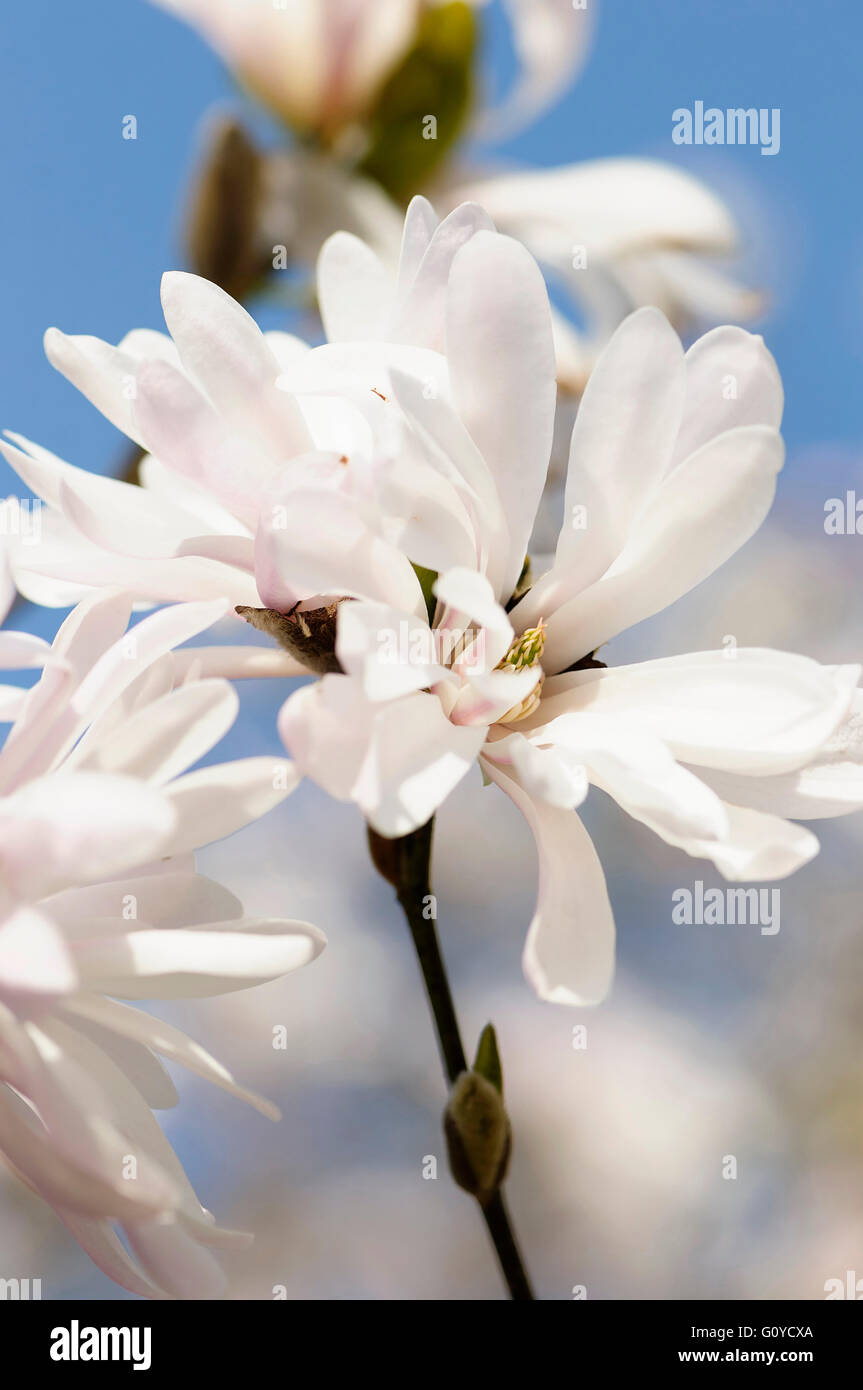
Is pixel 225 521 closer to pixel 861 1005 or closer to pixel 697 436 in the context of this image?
pixel 697 436

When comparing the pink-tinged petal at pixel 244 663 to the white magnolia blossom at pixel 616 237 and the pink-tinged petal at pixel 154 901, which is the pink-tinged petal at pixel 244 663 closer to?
the pink-tinged petal at pixel 154 901

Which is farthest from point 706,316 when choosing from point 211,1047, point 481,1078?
point 211,1047

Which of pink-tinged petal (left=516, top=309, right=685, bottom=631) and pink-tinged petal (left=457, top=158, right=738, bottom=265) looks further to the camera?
pink-tinged petal (left=457, top=158, right=738, bottom=265)

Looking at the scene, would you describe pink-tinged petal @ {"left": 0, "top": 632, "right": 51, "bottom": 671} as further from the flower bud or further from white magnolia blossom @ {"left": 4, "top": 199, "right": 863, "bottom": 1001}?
the flower bud

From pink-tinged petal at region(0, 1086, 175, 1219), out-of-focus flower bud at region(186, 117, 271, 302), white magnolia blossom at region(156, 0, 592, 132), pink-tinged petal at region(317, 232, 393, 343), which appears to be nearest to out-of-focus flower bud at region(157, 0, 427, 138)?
white magnolia blossom at region(156, 0, 592, 132)

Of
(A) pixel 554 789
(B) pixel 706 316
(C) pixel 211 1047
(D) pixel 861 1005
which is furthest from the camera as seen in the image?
(C) pixel 211 1047

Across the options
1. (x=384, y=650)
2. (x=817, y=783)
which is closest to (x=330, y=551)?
(x=384, y=650)

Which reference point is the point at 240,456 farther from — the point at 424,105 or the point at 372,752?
the point at 424,105
